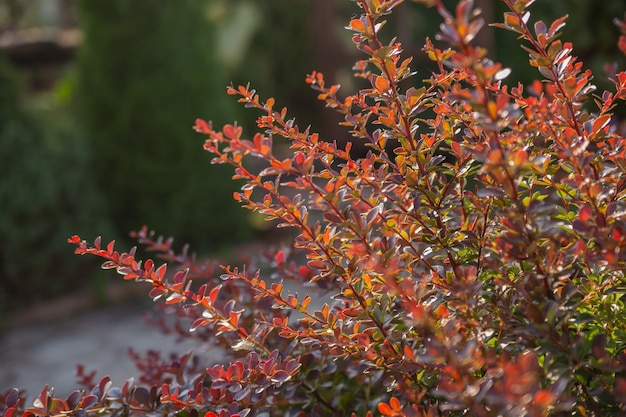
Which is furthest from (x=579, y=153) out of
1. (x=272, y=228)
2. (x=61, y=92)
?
(x=61, y=92)

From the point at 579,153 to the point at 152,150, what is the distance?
395 cm

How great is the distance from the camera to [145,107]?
4.73 metres

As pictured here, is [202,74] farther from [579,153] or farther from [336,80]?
[579,153]

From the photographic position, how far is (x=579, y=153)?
43.6 inches

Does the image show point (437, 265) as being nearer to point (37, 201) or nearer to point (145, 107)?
point (37, 201)

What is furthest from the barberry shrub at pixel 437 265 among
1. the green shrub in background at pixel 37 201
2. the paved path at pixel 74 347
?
the green shrub in background at pixel 37 201

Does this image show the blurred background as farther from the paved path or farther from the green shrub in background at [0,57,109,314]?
the paved path

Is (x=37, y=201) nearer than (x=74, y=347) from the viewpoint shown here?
No

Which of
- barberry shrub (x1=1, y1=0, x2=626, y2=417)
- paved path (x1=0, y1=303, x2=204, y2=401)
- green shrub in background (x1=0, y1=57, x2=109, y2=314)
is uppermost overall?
green shrub in background (x1=0, y1=57, x2=109, y2=314)

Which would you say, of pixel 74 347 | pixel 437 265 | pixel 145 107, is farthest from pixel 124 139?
pixel 437 265

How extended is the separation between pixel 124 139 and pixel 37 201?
802mm

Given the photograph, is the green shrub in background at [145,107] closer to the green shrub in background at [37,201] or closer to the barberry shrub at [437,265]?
the green shrub in background at [37,201]

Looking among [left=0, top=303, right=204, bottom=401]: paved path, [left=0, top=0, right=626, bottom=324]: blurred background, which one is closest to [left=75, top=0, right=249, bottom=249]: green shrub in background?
[left=0, top=0, right=626, bottom=324]: blurred background

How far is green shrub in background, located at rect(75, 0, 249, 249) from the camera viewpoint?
472 centimetres
